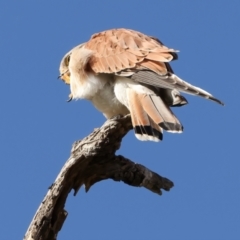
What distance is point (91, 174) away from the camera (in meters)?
4.78

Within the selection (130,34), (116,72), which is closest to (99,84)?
(116,72)

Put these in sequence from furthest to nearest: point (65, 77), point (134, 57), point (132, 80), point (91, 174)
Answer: point (65, 77) < point (134, 57) < point (132, 80) < point (91, 174)

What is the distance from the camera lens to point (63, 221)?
4.49m

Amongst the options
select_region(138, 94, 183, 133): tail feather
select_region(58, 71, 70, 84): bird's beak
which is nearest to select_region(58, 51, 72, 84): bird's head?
select_region(58, 71, 70, 84): bird's beak

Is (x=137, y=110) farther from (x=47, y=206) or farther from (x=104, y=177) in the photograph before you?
A: (x=47, y=206)

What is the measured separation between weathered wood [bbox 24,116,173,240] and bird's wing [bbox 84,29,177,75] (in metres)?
0.48

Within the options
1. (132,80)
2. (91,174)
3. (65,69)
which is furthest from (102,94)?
(65,69)

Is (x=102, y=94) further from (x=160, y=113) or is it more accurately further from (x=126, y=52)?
(x=160, y=113)

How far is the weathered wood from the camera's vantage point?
4.41m

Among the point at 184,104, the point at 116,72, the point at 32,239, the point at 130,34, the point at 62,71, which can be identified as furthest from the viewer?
the point at 62,71

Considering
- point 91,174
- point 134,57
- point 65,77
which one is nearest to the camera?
point 91,174

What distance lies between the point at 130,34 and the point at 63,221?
1749 mm

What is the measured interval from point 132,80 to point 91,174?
0.77 meters

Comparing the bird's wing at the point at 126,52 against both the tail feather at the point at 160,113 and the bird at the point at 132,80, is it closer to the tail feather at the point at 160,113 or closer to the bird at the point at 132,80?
the bird at the point at 132,80
